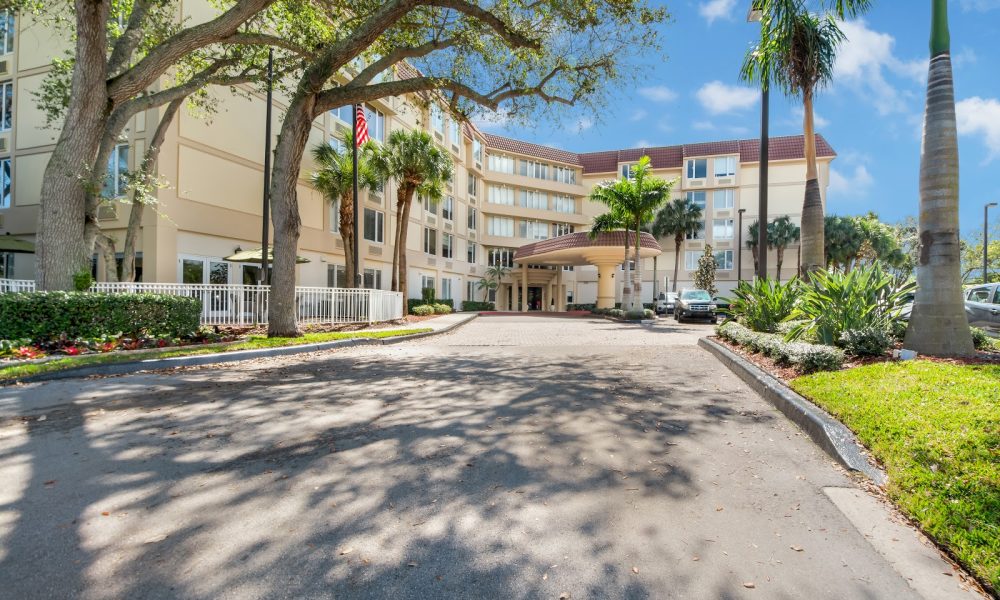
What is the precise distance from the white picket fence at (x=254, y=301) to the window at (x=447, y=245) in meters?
17.5

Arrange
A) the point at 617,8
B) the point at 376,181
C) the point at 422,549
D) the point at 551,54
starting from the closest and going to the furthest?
the point at 422,549
the point at 617,8
the point at 551,54
the point at 376,181

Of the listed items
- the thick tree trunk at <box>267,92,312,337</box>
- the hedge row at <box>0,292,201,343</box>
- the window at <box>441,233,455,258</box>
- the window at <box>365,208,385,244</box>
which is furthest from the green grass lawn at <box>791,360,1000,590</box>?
the window at <box>441,233,455,258</box>

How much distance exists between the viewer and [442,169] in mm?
24141

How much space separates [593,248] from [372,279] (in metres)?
13.8

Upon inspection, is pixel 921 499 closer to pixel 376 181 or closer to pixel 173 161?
pixel 173 161

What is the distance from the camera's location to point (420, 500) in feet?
10.7

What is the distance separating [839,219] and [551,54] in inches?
1617

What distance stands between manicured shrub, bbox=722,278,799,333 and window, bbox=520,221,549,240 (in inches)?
1356

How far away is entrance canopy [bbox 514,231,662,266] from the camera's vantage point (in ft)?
103

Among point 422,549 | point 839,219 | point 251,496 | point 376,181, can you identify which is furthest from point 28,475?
point 839,219

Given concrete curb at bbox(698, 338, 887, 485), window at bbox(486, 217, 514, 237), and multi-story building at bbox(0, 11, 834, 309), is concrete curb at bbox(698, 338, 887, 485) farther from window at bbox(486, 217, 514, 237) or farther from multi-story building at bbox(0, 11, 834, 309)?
window at bbox(486, 217, 514, 237)

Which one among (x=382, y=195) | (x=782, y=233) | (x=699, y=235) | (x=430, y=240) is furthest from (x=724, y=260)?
(x=382, y=195)

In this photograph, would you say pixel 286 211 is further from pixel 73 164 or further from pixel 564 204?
pixel 564 204

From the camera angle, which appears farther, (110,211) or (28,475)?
(110,211)
